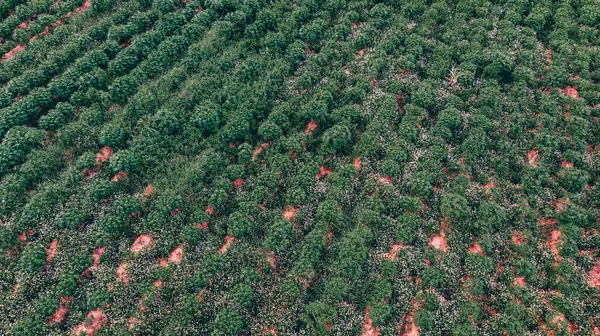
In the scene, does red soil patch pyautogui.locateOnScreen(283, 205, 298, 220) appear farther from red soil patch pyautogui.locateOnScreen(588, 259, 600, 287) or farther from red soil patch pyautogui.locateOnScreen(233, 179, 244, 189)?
red soil patch pyautogui.locateOnScreen(588, 259, 600, 287)

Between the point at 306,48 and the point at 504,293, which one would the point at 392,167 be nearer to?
the point at 504,293

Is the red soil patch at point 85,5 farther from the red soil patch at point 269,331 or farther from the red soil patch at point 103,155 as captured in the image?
the red soil patch at point 269,331

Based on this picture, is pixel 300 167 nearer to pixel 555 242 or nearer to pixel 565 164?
pixel 555 242

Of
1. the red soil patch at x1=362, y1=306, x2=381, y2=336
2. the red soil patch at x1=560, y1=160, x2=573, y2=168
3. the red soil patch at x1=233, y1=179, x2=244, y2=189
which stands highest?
the red soil patch at x1=560, y1=160, x2=573, y2=168

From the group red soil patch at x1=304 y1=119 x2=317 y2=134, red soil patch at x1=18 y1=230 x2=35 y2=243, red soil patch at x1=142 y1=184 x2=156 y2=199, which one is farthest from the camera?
red soil patch at x1=304 y1=119 x2=317 y2=134

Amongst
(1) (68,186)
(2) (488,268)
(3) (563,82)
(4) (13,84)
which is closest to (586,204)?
(2) (488,268)

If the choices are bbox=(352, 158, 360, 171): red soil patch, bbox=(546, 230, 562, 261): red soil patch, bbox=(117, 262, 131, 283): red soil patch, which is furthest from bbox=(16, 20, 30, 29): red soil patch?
bbox=(546, 230, 562, 261): red soil patch
